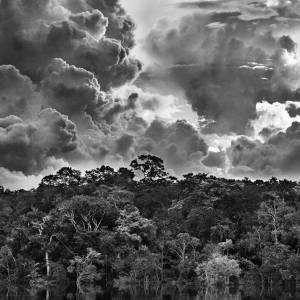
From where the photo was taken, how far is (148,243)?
67.8m

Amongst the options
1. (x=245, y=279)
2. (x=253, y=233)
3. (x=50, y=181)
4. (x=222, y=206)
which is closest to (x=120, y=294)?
(x=245, y=279)

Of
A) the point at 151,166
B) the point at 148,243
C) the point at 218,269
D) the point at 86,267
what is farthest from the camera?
the point at 151,166

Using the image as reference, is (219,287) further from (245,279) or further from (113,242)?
(113,242)

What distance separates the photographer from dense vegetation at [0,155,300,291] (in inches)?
2421

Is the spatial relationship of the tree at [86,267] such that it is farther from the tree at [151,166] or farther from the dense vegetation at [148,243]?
the tree at [151,166]

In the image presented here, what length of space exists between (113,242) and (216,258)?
11.3 m

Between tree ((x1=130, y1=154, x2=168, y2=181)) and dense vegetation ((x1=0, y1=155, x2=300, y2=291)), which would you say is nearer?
dense vegetation ((x1=0, y1=155, x2=300, y2=291))

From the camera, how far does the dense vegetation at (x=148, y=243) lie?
6150 centimetres

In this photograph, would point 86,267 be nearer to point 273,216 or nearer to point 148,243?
point 148,243

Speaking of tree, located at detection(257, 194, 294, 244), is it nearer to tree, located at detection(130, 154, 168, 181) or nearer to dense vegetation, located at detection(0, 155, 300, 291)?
dense vegetation, located at detection(0, 155, 300, 291)

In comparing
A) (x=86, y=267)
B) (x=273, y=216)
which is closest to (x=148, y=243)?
(x=86, y=267)

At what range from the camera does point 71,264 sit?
6131 centimetres

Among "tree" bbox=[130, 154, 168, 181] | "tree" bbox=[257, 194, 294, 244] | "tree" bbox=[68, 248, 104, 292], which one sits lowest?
"tree" bbox=[68, 248, 104, 292]

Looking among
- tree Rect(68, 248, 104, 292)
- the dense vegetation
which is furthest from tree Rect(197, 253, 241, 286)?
tree Rect(68, 248, 104, 292)
